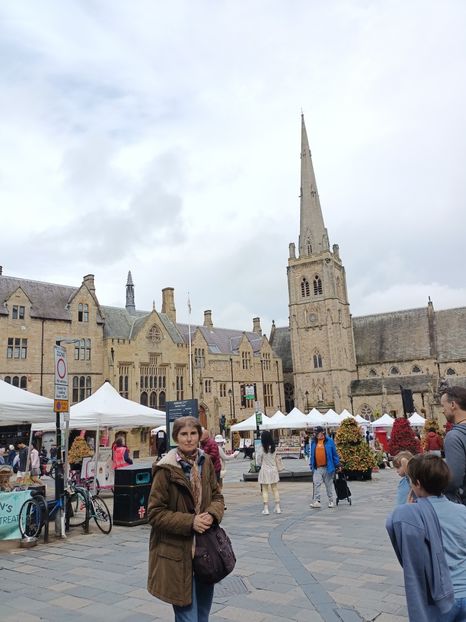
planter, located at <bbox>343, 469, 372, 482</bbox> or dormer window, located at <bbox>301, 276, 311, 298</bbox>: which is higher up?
dormer window, located at <bbox>301, 276, 311, 298</bbox>

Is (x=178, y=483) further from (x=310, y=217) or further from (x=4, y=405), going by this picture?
(x=310, y=217)

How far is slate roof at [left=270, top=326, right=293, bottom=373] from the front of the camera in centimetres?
7181

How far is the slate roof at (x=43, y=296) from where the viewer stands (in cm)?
3578

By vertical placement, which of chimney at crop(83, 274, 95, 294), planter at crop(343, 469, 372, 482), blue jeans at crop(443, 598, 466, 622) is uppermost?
chimney at crop(83, 274, 95, 294)

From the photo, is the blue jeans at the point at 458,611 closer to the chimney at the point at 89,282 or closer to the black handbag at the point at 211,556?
the black handbag at the point at 211,556

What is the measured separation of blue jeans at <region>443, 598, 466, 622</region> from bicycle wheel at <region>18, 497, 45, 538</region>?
28.5 feet

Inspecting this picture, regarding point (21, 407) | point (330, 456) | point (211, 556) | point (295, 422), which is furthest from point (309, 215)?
point (211, 556)

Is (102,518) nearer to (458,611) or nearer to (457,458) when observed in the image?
(457,458)

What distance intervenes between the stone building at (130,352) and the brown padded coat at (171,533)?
2583cm

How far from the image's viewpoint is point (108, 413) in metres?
15.5

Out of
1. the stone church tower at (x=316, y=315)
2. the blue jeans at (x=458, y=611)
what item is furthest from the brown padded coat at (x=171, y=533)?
the stone church tower at (x=316, y=315)

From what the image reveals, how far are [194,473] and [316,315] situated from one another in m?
61.2

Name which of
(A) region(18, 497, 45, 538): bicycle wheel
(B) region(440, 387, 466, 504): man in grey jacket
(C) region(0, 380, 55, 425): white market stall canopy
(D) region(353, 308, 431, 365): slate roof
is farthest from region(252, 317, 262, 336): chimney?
(B) region(440, 387, 466, 504): man in grey jacket

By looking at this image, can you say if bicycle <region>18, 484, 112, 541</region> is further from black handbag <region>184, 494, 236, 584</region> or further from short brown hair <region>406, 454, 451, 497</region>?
short brown hair <region>406, 454, 451, 497</region>
